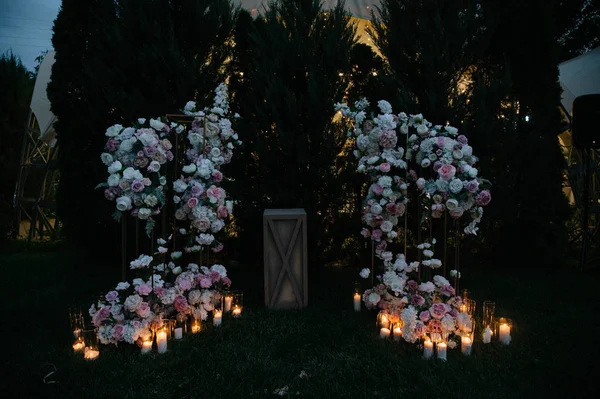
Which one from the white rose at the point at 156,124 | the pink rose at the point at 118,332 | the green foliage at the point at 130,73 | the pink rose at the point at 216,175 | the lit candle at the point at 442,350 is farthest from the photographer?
the green foliage at the point at 130,73

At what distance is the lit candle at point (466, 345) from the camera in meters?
3.17

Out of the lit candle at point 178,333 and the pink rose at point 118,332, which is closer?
the pink rose at point 118,332

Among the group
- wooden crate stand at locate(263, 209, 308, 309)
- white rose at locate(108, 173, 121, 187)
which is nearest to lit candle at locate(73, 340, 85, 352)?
white rose at locate(108, 173, 121, 187)

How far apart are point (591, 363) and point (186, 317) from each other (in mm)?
3250

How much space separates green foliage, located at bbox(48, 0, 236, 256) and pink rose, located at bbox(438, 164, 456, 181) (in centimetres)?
351

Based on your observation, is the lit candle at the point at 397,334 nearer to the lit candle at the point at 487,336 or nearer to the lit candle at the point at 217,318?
the lit candle at the point at 487,336

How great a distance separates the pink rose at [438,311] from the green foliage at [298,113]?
7.35ft

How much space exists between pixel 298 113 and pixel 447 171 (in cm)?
247

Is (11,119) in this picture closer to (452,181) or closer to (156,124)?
(156,124)

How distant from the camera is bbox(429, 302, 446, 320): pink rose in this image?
3.15 m

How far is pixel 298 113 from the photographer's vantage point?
16.9ft

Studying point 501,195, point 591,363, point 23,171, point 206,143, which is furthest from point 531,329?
point 23,171

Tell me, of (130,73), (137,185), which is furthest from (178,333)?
(130,73)

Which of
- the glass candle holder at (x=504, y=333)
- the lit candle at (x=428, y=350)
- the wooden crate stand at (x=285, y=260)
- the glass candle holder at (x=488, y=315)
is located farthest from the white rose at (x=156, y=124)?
the glass candle holder at (x=504, y=333)
